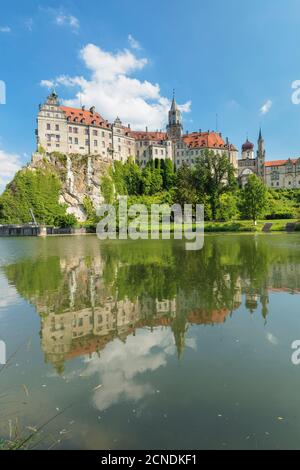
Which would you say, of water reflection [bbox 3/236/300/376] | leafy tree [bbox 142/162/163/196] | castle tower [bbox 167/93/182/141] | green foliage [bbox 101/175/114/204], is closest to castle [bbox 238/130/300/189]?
castle tower [bbox 167/93/182/141]

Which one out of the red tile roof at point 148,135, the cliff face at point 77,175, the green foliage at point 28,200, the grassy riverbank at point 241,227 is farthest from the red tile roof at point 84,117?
the grassy riverbank at point 241,227

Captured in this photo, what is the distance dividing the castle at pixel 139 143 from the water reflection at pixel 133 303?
7342cm

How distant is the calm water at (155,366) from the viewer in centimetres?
473

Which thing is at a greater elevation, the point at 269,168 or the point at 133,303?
the point at 269,168

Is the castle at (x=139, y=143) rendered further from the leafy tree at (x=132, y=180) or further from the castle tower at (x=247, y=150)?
the leafy tree at (x=132, y=180)

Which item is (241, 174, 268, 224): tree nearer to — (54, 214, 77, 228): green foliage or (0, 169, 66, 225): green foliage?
(54, 214, 77, 228): green foliage

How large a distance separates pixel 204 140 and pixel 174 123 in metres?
15.5

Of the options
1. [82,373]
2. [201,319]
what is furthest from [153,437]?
[201,319]

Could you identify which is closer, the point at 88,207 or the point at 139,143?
the point at 88,207

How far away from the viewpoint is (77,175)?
99.9m

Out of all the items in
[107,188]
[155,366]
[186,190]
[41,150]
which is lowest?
[155,366]

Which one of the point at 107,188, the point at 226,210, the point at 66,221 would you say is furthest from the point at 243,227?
the point at 107,188

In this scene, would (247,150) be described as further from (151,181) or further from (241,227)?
(241,227)

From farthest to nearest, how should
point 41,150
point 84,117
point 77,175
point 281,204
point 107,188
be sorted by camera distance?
point 84,117 < point 107,188 < point 77,175 < point 281,204 < point 41,150
